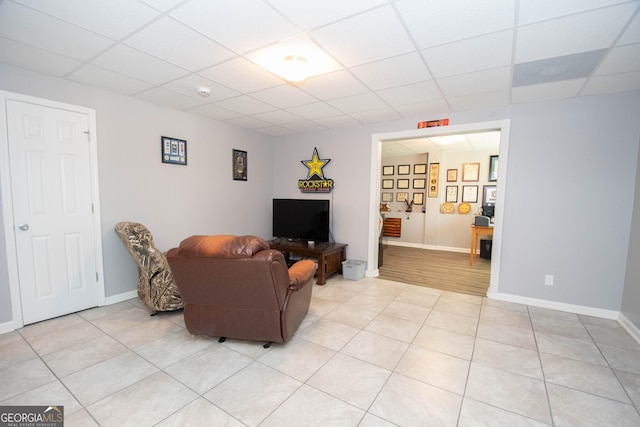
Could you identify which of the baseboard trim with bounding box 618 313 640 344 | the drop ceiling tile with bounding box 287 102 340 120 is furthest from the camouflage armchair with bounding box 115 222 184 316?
the baseboard trim with bounding box 618 313 640 344

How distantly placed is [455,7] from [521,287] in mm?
3328

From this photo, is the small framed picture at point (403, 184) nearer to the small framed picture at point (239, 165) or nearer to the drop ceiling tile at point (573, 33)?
the small framed picture at point (239, 165)

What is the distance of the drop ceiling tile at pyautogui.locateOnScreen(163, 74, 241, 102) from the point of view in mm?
2764

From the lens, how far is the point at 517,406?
Result: 5.69ft

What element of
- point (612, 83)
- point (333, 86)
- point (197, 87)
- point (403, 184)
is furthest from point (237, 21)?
point (403, 184)

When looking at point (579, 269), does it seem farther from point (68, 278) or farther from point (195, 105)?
point (68, 278)

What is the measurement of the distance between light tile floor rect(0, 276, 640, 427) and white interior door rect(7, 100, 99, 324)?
0.27m

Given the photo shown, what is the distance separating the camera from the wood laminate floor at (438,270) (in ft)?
13.7

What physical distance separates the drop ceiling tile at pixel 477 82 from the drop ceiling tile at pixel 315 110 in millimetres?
1378

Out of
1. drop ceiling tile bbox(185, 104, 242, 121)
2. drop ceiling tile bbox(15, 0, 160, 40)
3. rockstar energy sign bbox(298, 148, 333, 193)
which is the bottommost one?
rockstar energy sign bbox(298, 148, 333, 193)

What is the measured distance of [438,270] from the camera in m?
5.02

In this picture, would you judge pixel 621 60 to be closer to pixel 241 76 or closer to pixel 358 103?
pixel 358 103

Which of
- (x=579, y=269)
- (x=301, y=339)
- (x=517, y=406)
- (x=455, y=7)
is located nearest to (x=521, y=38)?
(x=455, y=7)

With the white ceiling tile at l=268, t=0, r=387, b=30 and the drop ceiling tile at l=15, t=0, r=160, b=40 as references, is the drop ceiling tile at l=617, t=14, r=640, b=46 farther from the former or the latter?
the drop ceiling tile at l=15, t=0, r=160, b=40
